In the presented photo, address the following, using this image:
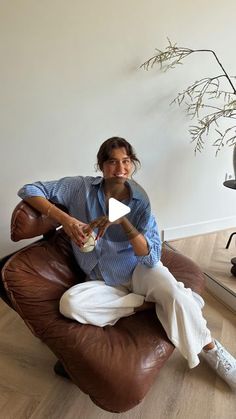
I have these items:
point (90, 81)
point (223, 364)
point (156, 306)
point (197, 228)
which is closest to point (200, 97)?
point (90, 81)

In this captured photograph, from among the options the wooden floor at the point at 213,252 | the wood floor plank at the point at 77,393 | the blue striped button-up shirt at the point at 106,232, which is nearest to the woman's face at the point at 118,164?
the blue striped button-up shirt at the point at 106,232

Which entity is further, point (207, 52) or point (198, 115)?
point (198, 115)

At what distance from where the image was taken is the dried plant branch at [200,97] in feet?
6.41

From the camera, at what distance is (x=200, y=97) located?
84.0 inches

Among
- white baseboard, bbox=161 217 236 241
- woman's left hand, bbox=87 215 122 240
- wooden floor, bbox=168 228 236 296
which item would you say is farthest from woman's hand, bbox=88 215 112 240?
white baseboard, bbox=161 217 236 241

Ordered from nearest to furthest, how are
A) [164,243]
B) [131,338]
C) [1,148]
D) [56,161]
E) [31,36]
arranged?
[131,338], [31,36], [1,148], [56,161], [164,243]

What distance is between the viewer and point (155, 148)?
217cm

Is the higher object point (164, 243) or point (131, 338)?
point (131, 338)

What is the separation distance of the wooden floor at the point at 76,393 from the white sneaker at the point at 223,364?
0.13ft

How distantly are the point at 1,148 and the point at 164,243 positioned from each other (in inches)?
51.8

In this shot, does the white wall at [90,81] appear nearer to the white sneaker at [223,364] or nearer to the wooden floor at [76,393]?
the wooden floor at [76,393]

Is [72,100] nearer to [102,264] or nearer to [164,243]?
[102,264]

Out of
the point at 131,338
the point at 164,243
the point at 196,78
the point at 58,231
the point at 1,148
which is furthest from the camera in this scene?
the point at 164,243

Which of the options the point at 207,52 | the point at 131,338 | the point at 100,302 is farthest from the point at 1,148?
the point at 207,52
